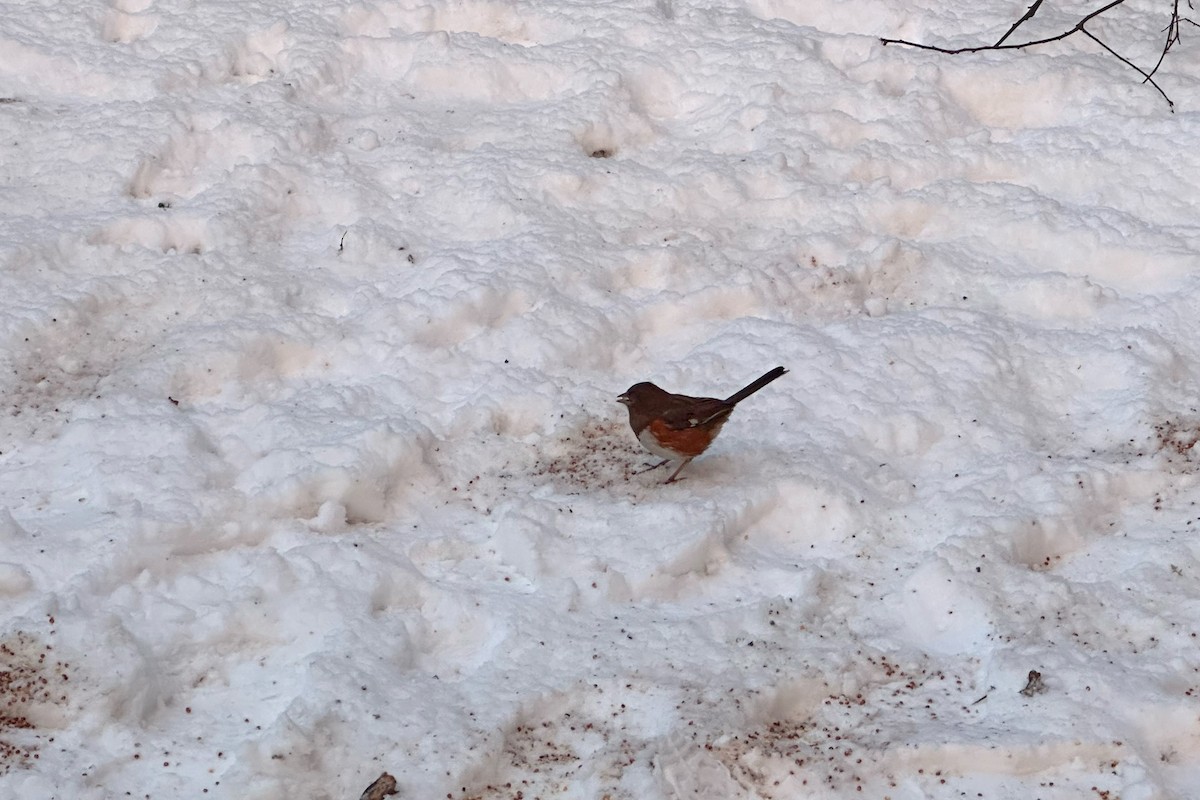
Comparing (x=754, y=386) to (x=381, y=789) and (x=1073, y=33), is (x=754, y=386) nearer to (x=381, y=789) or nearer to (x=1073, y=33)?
(x=381, y=789)

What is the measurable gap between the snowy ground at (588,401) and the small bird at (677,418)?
0.60 feet

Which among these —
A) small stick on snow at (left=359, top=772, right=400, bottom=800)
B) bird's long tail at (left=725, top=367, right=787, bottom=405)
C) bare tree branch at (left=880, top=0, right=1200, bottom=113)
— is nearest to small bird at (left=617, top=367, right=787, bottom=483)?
bird's long tail at (left=725, top=367, right=787, bottom=405)

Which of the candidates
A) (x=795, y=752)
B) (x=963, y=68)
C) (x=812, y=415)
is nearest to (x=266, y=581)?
(x=795, y=752)

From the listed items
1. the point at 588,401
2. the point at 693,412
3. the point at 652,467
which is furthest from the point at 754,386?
the point at 588,401

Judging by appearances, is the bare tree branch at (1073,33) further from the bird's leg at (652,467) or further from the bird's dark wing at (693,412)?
the bird's leg at (652,467)

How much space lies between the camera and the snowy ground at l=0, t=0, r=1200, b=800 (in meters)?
3.12

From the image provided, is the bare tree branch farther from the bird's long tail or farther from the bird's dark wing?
the bird's dark wing

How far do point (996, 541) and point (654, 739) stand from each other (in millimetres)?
1319

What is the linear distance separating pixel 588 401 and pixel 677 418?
0.65 metres

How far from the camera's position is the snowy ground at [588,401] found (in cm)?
312

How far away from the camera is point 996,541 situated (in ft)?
12.2

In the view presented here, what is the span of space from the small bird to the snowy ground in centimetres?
A: 18

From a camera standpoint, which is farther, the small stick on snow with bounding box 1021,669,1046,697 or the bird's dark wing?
the bird's dark wing

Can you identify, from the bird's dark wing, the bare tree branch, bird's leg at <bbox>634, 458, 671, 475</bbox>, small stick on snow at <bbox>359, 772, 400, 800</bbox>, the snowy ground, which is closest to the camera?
small stick on snow at <bbox>359, 772, 400, 800</bbox>
